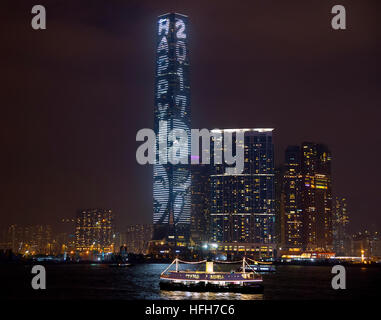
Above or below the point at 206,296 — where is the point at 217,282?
above

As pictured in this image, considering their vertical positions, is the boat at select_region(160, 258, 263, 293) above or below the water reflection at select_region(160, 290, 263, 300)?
above

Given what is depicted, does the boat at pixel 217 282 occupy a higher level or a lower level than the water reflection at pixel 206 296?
higher

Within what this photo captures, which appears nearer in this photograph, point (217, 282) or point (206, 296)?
point (206, 296)

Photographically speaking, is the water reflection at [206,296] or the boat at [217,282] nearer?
the water reflection at [206,296]

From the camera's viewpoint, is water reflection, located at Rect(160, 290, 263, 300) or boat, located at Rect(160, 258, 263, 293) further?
boat, located at Rect(160, 258, 263, 293)
